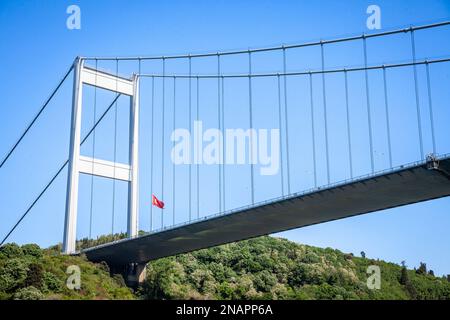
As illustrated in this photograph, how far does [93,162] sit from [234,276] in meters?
23.2

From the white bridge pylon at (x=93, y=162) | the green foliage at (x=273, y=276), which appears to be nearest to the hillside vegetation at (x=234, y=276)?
the green foliage at (x=273, y=276)

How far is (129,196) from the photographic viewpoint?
73.6 metres

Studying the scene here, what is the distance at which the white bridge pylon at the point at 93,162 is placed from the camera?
232 feet

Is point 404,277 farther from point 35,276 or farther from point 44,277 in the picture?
point 35,276

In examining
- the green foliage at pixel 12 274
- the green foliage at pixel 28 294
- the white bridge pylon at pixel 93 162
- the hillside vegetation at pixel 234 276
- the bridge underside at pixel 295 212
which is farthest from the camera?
the white bridge pylon at pixel 93 162

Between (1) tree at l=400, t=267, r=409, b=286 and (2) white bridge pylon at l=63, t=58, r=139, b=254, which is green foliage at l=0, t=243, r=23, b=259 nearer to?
(2) white bridge pylon at l=63, t=58, r=139, b=254

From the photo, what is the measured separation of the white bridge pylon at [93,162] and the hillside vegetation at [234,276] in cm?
393

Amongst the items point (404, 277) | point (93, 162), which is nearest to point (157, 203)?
point (93, 162)

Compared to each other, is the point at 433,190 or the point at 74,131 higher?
the point at 74,131

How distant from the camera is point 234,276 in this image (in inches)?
3440

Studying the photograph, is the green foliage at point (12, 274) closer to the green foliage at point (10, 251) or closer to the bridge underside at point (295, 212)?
the green foliage at point (10, 251)
